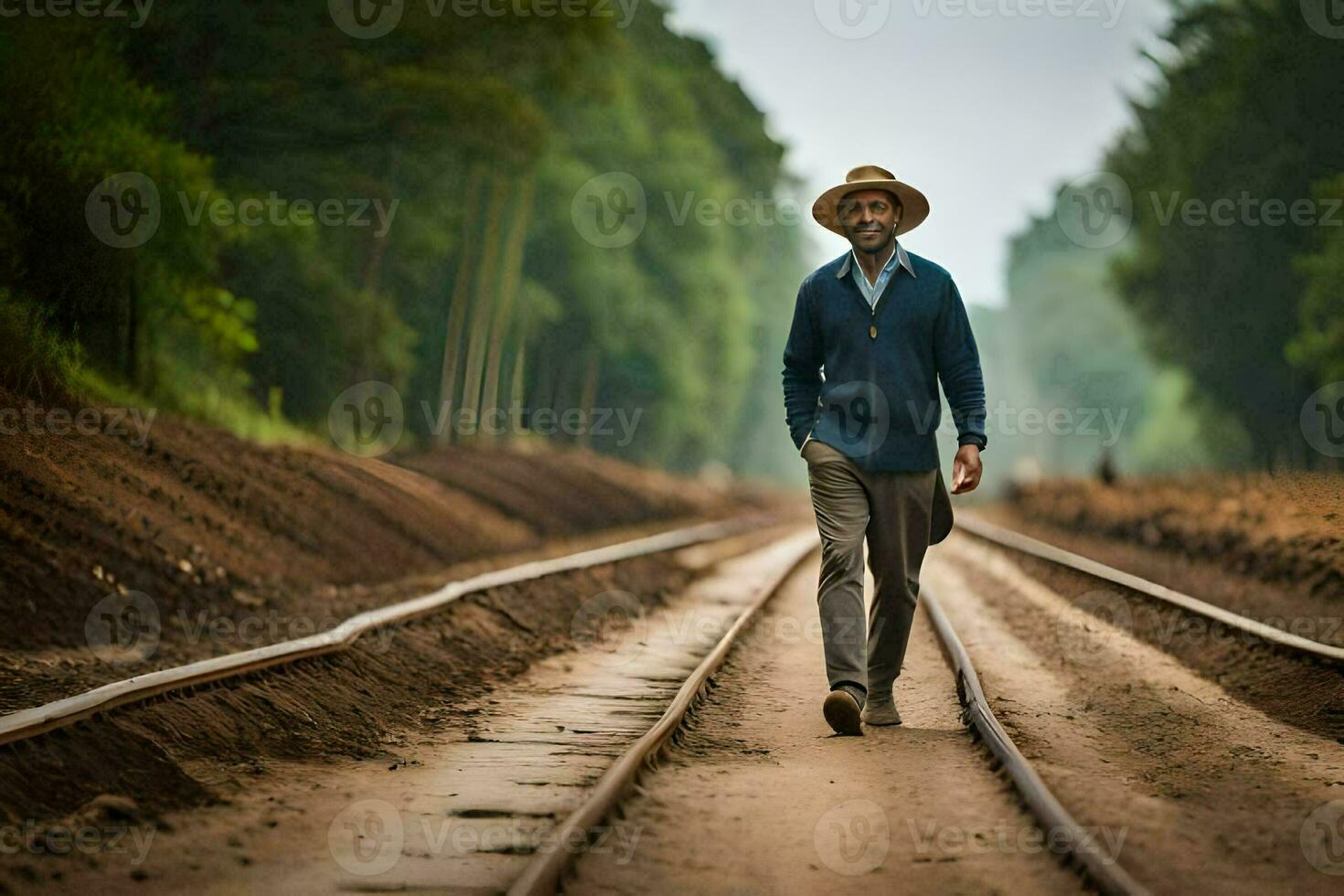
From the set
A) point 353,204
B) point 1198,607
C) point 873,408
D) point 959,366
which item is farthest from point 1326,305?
point 873,408

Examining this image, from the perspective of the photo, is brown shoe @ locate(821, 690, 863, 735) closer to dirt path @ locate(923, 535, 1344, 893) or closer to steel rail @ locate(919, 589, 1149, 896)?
steel rail @ locate(919, 589, 1149, 896)

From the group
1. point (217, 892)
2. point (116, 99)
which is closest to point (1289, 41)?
point (116, 99)

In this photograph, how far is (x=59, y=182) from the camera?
1109 cm

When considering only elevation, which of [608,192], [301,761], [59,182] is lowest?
[301,761]

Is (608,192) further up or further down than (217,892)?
further up

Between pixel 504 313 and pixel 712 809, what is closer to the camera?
pixel 712 809

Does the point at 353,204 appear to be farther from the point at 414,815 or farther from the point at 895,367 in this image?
the point at 414,815

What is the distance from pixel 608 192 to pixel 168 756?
32526 mm

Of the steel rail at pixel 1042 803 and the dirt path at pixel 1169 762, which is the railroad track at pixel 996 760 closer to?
the steel rail at pixel 1042 803

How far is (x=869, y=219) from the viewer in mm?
6527

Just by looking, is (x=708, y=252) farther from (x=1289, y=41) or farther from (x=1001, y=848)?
(x=1001, y=848)

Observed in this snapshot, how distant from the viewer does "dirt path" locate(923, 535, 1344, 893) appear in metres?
4.40

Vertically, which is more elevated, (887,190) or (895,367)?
(887,190)

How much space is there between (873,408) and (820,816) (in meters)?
2.15
